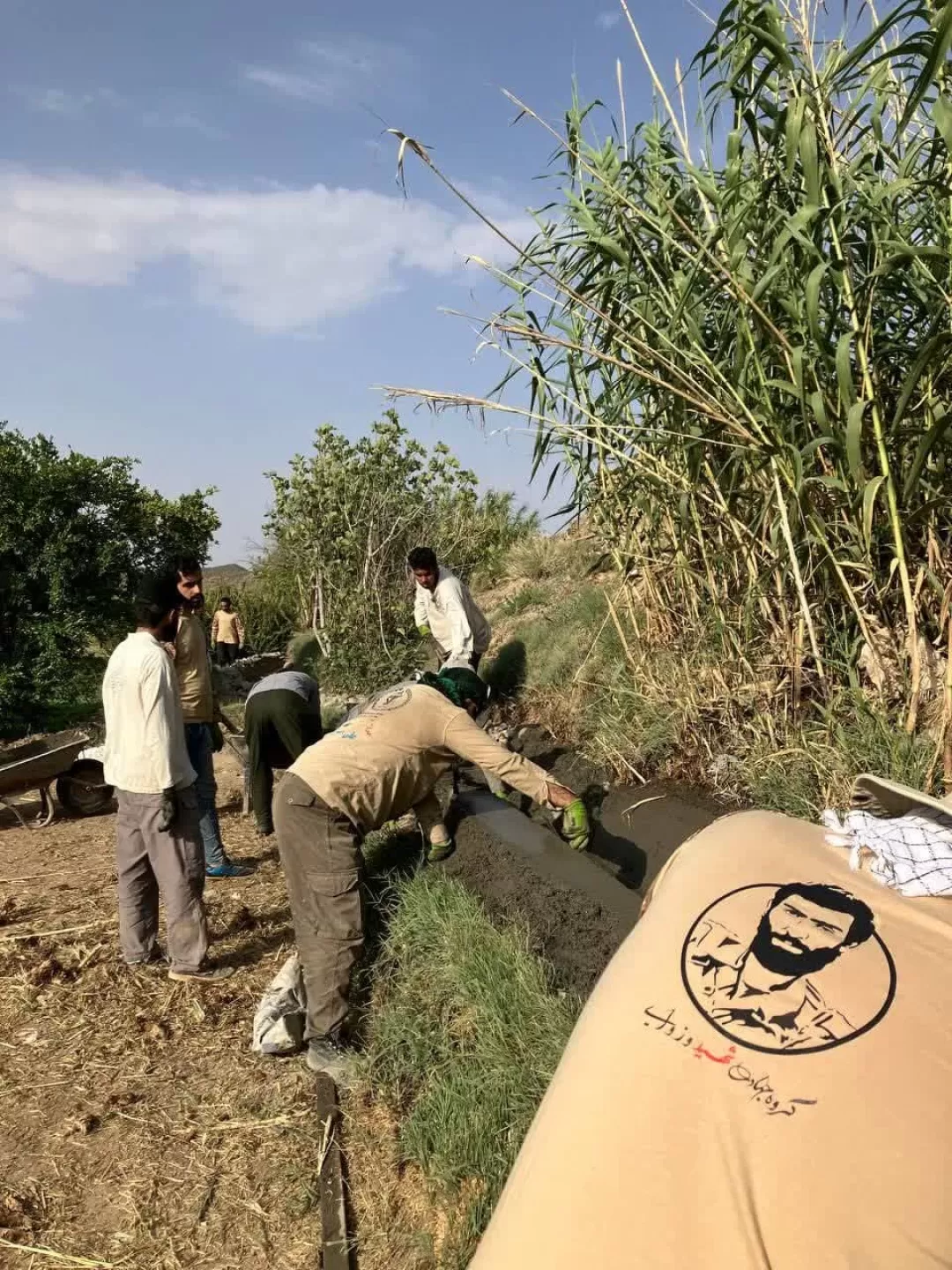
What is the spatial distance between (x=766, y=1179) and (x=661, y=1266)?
0.18 meters

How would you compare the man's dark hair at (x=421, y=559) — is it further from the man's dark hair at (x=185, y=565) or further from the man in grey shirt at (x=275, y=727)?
the man's dark hair at (x=185, y=565)

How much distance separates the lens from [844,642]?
4098 millimetres

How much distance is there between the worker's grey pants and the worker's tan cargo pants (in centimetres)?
70

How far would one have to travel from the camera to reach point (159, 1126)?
11.3 feet

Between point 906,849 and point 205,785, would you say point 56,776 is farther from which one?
point 906,849

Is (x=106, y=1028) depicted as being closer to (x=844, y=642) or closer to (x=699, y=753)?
(x=699, y=753)

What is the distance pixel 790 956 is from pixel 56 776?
7.17 meters

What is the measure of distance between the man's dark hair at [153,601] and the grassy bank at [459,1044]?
5.47ft

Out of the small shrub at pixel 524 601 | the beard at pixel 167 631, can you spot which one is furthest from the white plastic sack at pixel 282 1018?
the small shrub at pixel 524 601

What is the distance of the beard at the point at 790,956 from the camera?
1413 mm

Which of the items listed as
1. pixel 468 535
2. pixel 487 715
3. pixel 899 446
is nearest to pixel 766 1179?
pixel 899 446

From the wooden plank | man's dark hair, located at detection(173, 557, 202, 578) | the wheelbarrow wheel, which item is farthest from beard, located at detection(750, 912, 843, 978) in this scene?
the wheelbarrow wheel

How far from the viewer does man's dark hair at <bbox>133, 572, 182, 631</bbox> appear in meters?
4.37

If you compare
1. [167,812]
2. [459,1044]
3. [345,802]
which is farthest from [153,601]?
[459,1044]
